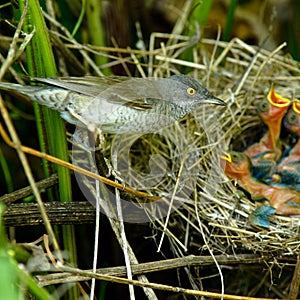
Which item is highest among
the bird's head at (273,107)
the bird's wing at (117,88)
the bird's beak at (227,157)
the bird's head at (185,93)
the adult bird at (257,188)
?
the bird's wing at (117,88)

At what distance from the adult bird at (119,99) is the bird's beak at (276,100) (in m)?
0.32

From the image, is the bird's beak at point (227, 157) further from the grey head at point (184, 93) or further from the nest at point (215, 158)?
the grey head at point (184, 93)

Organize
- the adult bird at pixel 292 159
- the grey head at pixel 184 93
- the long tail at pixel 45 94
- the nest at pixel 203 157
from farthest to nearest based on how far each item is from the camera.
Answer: the adult bird at pixel 292 159, the grey head at pixel 184 93, the nest at pixel 203 157, the long tail at pixel 45 94

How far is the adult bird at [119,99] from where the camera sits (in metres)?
1.77

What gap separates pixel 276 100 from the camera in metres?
2.35

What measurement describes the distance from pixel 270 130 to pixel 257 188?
1.07ft

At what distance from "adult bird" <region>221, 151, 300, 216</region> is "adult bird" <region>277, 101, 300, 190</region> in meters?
0.07

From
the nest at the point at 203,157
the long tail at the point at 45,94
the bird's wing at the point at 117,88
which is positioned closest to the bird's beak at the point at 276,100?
the nest at the point at 203,157

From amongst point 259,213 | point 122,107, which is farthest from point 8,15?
point 259,213

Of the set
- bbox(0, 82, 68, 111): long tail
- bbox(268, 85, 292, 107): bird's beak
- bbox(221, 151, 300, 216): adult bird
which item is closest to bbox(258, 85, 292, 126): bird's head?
bbox(268, 85, 292, 107): bird's beak

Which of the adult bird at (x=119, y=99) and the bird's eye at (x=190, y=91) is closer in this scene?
the adult bird at (x=119, y=99)

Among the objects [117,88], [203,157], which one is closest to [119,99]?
[117,88]

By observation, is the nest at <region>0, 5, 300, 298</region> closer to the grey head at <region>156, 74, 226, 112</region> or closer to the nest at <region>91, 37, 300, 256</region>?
the nest at <region>91, 37, 300, 256</region>

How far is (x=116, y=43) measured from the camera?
2.51 m
